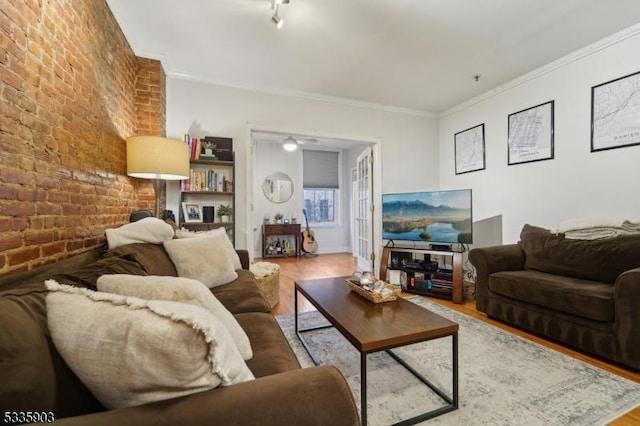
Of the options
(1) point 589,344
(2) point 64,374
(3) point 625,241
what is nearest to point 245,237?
(2) point 64,374

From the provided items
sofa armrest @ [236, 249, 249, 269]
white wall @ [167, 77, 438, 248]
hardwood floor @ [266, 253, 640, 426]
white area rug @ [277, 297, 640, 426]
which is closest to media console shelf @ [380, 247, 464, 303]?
hardwood floor @ [266, 253, 640, 426]

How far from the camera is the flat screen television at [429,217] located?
3076mm

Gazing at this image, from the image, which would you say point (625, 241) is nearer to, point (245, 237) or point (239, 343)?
point (239, 343)

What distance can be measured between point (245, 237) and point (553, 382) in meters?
2.92

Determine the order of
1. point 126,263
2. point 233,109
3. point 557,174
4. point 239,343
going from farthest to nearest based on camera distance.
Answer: point 233,109 < point 557,174 < point 126,263 < point 239,343

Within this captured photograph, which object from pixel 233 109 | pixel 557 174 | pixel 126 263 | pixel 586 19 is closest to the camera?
pixel 126 263

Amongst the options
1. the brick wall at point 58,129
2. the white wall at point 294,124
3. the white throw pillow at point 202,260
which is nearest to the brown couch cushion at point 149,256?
the white throw pillow at point 202,260

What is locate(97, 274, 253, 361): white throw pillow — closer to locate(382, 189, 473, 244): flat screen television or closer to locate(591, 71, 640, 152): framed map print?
locate(382, 189, 473, 244): flat screen television

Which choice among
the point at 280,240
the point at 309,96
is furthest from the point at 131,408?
the point at 280,240

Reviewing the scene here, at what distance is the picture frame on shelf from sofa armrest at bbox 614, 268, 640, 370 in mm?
3496

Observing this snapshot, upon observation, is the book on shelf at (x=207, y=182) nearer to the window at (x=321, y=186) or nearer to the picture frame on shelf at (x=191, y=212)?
the picture frame on shelf at (x=191, y=212)

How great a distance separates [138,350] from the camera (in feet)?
1.93

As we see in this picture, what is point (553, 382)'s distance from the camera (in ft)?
5.13

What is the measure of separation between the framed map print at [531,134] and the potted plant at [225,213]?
3.41m
